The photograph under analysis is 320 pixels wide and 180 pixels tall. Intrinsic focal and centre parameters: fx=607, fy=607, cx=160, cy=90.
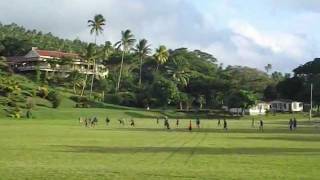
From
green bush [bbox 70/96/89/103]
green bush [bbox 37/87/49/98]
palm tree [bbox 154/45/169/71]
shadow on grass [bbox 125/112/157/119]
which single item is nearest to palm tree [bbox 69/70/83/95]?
green bush [bbox 70/96/89/103]

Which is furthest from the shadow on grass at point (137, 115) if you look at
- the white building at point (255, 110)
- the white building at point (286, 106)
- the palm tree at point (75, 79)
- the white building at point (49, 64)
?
the white building at point (286, 106)

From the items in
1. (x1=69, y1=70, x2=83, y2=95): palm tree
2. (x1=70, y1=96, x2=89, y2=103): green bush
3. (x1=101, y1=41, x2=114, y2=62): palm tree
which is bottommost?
(x1=70, y1=96, x2=89, y2=103): green bush

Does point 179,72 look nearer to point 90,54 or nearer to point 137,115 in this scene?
point 90,54

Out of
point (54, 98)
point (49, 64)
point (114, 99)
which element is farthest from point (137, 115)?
point (49, 64)

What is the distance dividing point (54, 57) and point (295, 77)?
69.3m

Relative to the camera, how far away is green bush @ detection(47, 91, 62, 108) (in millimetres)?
121938

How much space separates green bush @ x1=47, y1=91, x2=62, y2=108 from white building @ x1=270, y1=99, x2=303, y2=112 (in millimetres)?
70182

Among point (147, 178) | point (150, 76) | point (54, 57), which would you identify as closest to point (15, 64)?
point (54, 57)

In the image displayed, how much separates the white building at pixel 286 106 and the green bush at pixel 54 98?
70182 mm

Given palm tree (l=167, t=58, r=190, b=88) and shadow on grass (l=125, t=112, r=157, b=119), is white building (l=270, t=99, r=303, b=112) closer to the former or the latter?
palm tree (l=167, t=58, r=190, b=88)

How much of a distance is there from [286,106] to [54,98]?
3045 inches

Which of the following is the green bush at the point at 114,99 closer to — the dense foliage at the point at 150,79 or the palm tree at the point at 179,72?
the dense foliage at the point at 150,79

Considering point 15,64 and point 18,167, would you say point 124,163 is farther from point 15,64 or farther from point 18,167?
point 15,64

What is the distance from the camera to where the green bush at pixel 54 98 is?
122 meters
